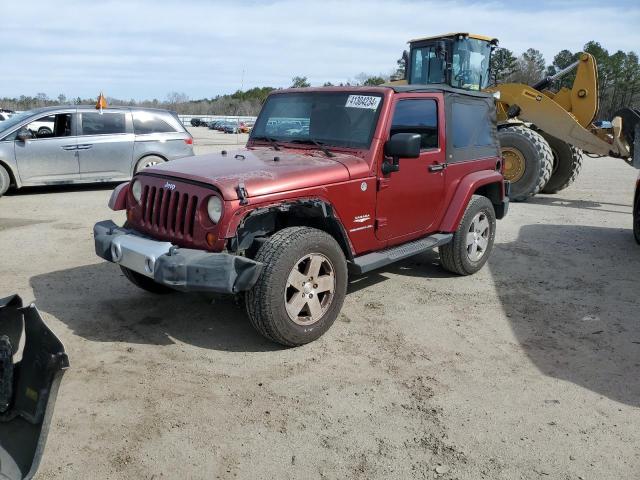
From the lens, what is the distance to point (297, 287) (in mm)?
4090

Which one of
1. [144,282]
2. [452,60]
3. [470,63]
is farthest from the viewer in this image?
[470,63]

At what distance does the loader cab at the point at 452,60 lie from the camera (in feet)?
37.4

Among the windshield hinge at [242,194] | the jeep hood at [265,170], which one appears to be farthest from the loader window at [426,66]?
the windshield hinge at [242,194]

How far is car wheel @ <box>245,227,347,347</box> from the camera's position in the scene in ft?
12.7

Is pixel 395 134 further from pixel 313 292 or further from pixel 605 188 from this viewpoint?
pixel 605 188

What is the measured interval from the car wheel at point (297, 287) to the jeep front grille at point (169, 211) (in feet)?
1.95

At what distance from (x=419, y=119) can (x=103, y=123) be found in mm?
7635

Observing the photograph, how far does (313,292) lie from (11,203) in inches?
304

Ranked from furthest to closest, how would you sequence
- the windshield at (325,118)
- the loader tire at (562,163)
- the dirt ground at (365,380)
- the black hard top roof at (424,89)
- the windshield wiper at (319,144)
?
the loader tire at (562,163) → the black hard top roof at (424,89) → the windshield at (325,118) → the windshield wiper at (319,144) → the dirt ground at (365,380)

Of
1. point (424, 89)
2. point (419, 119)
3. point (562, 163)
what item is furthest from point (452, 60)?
point (419, 119)

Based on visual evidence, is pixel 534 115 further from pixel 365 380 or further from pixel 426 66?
pixel 365 380

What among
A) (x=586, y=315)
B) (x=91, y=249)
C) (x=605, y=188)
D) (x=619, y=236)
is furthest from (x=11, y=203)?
(x=605, y=188)

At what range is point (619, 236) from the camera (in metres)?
8.31

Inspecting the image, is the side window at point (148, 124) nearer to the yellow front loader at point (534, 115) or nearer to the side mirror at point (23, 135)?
the side mirror at point (23, 135)
